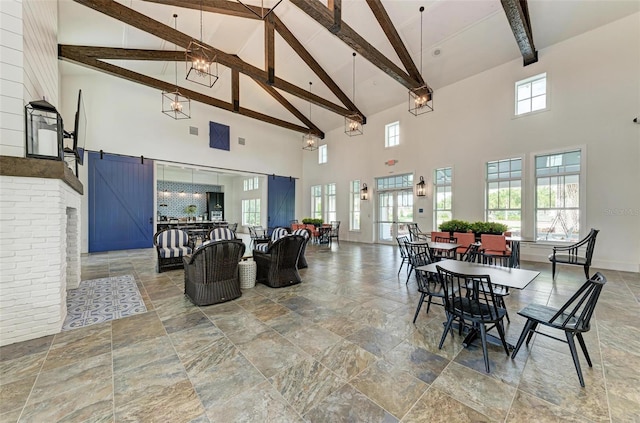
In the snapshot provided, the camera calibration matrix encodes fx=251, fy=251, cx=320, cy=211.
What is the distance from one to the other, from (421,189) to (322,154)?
558 centimetres

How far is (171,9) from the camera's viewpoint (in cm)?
586

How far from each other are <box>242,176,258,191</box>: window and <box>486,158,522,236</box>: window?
426 inches

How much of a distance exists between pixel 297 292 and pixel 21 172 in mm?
3360

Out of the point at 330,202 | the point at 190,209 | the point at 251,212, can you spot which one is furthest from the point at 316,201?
the point at 190,209

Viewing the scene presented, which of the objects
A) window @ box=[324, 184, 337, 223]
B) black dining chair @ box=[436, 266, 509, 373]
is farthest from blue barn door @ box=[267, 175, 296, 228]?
black dining chair @ box=[436, 266, 509, 373]

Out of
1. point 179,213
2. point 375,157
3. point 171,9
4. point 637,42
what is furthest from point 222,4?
point 179,213

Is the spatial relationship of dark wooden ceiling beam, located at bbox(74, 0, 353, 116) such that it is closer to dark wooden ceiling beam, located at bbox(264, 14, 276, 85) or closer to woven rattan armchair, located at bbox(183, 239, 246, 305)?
dark wooden ceiling beam, located at bbox(264, 14, 276, 85)

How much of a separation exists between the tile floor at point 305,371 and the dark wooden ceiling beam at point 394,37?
6.40m

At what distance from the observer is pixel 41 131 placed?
2.64m

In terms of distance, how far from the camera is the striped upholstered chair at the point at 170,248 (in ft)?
16.9

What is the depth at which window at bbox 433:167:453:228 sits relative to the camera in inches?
312

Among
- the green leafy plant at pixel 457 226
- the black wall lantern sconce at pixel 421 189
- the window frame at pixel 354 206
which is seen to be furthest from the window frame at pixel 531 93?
the window frame at pixel 354 206

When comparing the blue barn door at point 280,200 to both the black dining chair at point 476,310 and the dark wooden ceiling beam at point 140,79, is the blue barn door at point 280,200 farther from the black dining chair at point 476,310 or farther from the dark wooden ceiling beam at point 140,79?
the black dining chair at point 476,310

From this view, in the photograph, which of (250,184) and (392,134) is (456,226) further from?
(250,184)
